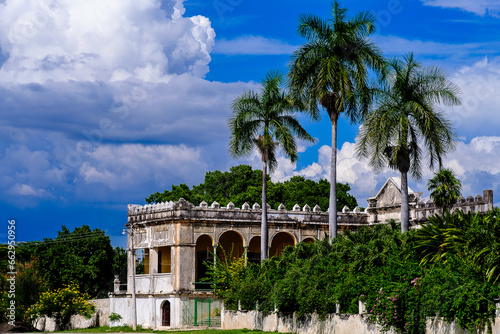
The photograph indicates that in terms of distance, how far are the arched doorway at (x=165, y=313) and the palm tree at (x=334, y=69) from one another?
15.6m

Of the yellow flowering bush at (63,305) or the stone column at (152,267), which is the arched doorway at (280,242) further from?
the yellow flowering bush at (63,305)

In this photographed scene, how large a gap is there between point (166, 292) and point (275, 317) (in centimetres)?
1533

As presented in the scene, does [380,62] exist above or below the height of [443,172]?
above

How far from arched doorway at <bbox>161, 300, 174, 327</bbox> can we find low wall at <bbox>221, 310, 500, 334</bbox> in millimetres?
9316

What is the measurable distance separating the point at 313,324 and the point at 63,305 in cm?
2801

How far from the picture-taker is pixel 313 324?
3438cm

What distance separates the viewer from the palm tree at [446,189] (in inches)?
1919

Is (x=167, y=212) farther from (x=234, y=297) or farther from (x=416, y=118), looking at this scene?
(x=416, y=118)

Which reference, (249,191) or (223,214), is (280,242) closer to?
(223,214)

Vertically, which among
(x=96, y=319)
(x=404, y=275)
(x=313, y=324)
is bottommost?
(x=96, y=319)

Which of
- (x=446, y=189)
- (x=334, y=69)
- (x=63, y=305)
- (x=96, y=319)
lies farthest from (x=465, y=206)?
(x=63, y=305)

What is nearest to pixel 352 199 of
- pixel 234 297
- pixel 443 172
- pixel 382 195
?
pixel 382 195

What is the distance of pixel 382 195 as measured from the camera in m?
56.4

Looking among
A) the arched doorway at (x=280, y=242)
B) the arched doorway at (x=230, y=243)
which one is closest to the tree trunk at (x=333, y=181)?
the arched doorway at (x=280, y=242)
